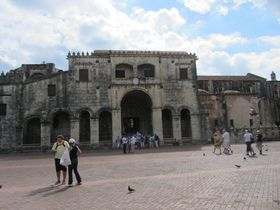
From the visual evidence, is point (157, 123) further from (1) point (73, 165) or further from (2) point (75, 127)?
(1) point (73, 165)

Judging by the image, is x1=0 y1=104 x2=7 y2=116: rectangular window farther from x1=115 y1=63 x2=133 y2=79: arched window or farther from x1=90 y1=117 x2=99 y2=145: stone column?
x1=115 y1=63 x2=133 y2=79: arched window

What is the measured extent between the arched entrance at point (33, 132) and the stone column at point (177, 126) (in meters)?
14.1

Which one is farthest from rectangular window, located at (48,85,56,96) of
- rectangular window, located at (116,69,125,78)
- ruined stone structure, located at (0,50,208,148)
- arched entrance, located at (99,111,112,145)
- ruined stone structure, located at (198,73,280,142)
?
ruined stone structure, located at (198,73,280,142)

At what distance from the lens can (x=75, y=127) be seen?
135ft

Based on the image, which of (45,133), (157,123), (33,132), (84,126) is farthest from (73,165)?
(33,132)

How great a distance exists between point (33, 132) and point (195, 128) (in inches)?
676

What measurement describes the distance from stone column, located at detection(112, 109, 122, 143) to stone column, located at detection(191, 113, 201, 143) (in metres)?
7.85

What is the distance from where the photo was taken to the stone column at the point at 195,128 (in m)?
42.8

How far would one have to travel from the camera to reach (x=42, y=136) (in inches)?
1610

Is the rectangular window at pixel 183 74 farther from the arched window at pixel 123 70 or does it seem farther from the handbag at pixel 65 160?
the handbag at pixel 65 160

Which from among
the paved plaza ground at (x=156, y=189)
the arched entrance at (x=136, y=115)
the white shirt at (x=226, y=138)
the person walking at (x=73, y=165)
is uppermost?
the arched entrance at (x=136, y=115)

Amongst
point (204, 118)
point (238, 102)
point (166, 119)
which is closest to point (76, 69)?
point (166, 119)

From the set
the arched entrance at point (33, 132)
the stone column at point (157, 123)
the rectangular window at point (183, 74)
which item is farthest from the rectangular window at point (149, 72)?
the arched entrance at point (33, 132)

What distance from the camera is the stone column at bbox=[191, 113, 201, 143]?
42812 mm
